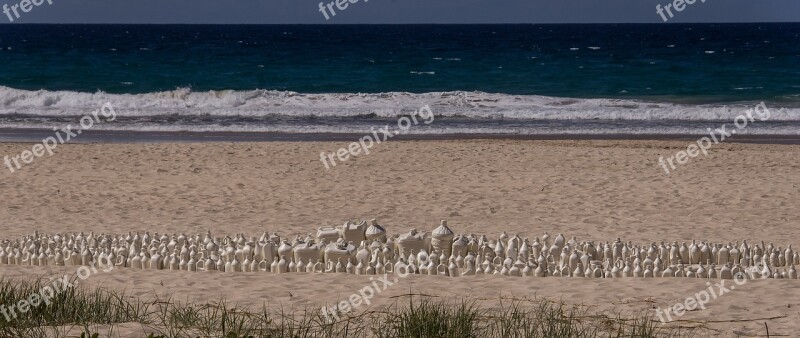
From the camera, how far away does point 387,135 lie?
25734 mm

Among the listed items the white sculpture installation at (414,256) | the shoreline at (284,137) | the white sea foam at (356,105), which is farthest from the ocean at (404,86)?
the white sculpture installation at (414,256)

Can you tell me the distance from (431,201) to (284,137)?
10.7 metres

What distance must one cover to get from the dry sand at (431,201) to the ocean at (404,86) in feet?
24.9

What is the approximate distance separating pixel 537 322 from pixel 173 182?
10.5 m

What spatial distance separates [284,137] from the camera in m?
25.2

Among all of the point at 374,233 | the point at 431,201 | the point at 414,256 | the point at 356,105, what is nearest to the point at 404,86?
the point at 356,105

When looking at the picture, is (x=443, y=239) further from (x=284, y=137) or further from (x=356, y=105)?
(x=356, y=105)

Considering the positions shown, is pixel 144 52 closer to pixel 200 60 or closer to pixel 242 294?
pixel 200 60

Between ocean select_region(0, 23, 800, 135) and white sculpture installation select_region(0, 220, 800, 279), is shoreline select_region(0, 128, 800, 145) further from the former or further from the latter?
white sculpture installation select_region(0, 220, 800, 279)

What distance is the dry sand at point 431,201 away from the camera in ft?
28.5

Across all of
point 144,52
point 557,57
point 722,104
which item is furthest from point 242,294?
point 144,52

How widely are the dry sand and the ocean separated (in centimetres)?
758

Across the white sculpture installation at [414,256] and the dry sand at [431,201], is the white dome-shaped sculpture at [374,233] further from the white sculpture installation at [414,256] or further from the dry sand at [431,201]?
the dry sand at [431,201]

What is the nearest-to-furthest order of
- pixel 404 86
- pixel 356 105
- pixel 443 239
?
1. pixel 443 239
2. pixel 356 105
3. pixel 404 86
